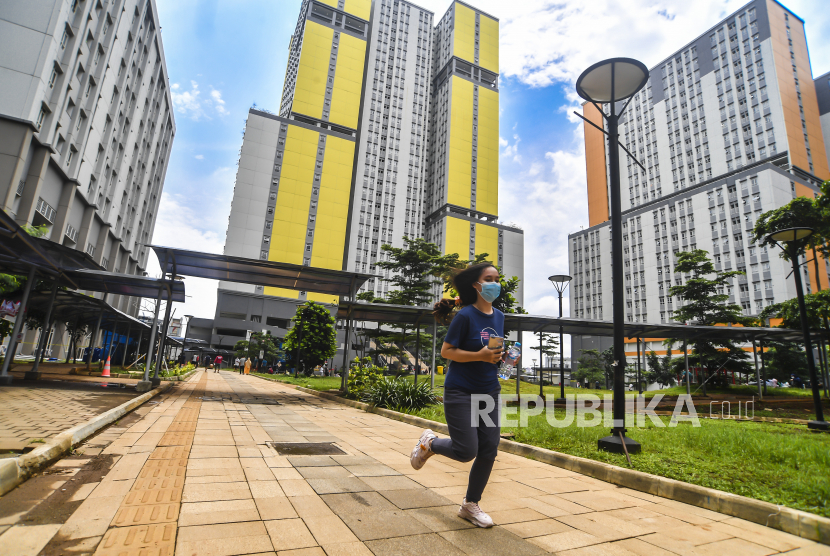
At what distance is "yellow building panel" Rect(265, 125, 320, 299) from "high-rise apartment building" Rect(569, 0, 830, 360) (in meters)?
58.6

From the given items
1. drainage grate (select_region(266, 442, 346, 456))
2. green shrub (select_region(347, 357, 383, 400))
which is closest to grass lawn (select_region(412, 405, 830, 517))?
drainage grate (select_region(266, 442, 346, 456))

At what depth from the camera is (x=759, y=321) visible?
29.2m

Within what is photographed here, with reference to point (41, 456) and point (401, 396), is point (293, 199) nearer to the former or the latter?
point (401, 396)

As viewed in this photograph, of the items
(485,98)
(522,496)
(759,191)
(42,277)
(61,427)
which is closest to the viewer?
(522,496)

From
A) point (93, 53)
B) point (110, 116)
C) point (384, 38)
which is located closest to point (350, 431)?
point (93, 53)

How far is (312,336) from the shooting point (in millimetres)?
27953

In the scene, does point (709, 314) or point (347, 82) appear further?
point (347, 82)

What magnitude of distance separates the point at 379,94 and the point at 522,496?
91.1 meters

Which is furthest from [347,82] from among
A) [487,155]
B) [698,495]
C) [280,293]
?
[698,495]

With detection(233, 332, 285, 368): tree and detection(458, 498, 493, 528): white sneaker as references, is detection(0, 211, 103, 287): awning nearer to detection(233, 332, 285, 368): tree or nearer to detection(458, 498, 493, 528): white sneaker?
detection(458, 498, 493, 528): white sneaker

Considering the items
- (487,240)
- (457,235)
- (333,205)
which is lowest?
(333,205)

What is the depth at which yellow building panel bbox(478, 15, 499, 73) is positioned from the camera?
96.6 meters

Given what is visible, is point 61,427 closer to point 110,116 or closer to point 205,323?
point 110,116

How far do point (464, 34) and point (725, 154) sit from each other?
59.6 metres
